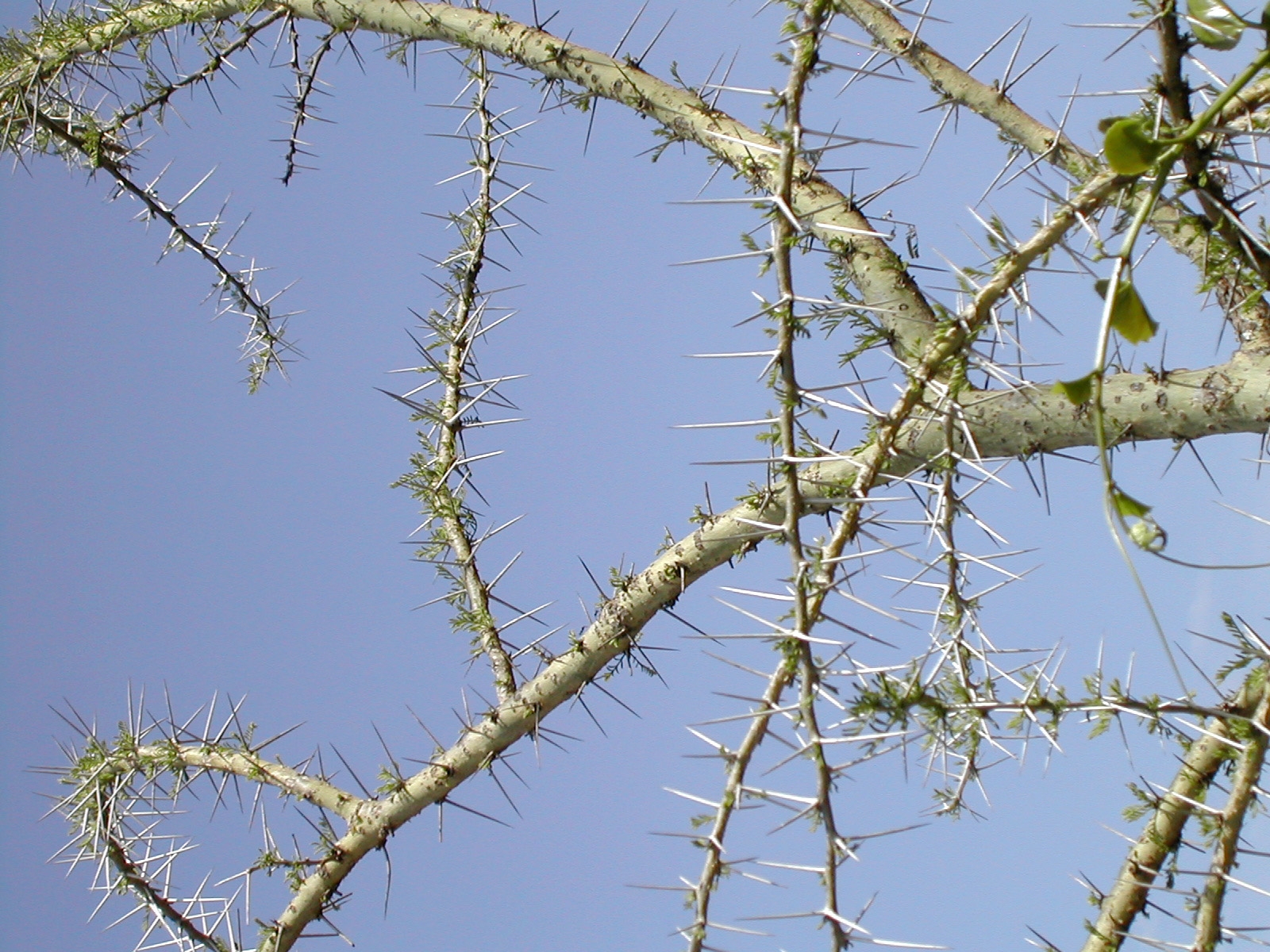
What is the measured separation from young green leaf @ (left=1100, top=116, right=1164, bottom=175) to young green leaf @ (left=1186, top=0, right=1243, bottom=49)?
0.20m

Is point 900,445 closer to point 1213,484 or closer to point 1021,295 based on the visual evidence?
point 1021,295

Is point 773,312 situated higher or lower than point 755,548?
lower

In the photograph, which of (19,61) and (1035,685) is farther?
(19,61)

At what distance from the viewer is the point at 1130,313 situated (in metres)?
0.71

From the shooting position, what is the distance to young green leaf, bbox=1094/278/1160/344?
0.70 meters

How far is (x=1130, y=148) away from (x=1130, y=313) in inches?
4.1

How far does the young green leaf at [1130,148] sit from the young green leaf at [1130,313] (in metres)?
0.07

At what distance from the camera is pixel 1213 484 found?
1.34m

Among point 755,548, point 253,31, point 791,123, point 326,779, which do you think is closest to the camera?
point 791,123

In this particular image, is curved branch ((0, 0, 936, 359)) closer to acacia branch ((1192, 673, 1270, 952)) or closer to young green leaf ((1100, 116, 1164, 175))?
young green leaf ((1100, 116, 1164, 175))

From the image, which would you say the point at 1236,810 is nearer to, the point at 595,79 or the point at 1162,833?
the point at 1162,833

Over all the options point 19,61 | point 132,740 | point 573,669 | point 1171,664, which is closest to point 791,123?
point 1171,664

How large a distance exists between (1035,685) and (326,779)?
112 centimetres

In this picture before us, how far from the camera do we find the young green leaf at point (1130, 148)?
683 millimetres
